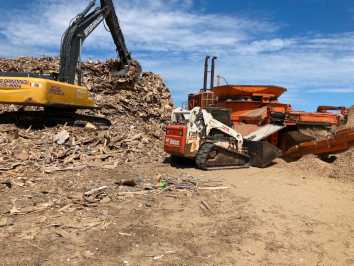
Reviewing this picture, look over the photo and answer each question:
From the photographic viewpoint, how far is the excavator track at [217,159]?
31.7ft

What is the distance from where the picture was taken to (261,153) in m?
10.4

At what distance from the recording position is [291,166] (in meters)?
10.5

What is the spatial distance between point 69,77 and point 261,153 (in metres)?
6.38

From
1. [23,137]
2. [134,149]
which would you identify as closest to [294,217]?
[134,149]

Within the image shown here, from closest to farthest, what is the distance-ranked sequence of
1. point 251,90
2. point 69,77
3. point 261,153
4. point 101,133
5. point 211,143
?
1. point 211,143
2. point 261,153
3. point 101,133
4. point 251,90
5. point 69,77

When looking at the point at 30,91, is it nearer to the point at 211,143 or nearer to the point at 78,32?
the point at 78,32

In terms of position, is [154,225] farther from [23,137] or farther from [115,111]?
[115,111]

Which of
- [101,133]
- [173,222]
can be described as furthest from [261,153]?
[173,222]

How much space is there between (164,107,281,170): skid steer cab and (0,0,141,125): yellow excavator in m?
3.35

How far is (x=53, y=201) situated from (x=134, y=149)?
4.79 meters

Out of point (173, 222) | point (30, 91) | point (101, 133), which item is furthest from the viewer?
point (101, 133)

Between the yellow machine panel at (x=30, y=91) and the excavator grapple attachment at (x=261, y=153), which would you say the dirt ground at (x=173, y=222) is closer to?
the excavator grapple attachment at (x=261, y=153)

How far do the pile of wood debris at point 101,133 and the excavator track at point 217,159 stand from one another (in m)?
1.71

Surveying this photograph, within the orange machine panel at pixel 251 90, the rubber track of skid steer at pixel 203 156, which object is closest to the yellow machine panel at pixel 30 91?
the rubber track of skid steer at pixel 203 156
